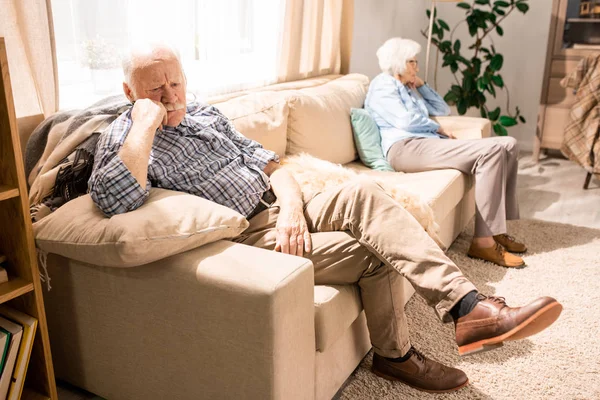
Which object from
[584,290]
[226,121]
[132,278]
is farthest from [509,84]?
[132,278]

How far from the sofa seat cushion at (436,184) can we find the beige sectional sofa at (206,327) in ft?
2.38

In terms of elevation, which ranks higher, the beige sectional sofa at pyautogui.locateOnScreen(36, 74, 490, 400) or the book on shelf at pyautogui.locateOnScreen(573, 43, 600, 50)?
the book on shelf at pyautogui.locateOnScreen(573, 43, 600, 50)

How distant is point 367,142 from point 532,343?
124 cm

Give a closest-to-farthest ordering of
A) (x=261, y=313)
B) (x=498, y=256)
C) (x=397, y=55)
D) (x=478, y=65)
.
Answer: (x=261, y=313) → (x=498, y=256) → (x=397, y=55) → (x=478, y=65)

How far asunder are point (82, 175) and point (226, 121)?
0.53m

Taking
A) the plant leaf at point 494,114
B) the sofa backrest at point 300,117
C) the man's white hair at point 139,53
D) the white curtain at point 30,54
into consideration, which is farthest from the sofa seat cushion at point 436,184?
the plant leaf at point 494,114

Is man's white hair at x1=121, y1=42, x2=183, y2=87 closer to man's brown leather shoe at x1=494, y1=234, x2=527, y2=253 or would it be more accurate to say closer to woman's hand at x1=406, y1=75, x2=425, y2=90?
woman's hand at x1=406, y1=75, x2=425, y2=90

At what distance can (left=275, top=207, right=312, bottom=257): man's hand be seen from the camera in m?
1.58

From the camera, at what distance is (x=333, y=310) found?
149 cm

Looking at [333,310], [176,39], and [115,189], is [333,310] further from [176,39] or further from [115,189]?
[176,39]

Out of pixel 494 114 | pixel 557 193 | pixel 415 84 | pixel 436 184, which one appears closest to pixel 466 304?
pixel 436 184

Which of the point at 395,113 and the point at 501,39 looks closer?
the point at 395,113

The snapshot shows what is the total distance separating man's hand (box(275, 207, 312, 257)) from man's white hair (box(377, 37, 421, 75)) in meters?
1.61

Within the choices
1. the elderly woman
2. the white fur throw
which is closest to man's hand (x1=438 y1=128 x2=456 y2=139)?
the elderly woman
